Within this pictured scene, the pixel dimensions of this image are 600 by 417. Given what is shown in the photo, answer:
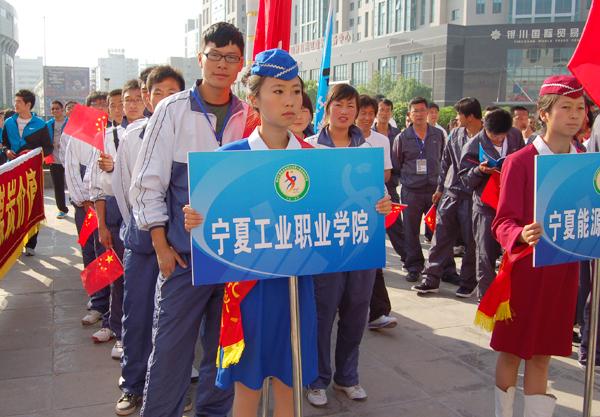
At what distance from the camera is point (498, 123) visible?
4.84 m

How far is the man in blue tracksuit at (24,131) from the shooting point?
7.79 meters

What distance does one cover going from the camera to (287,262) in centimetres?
186

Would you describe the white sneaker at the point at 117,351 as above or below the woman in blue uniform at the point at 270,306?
below

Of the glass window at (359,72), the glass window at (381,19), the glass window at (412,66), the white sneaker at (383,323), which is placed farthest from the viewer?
the glass window at (381,19)

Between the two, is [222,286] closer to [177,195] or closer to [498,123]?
[177,195]

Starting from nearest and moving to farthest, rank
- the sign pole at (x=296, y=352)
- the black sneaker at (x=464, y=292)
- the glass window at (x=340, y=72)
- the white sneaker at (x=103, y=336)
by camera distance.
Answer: the sign pole at (x=296, y=352)
the white sneaker at (x=103, y=336)
the black sneaker at (x=464, y=292)
the glass window at (x=340, y=72)

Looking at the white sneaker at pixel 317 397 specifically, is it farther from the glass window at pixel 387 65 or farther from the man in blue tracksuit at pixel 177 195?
the glass window at pixel 387 65

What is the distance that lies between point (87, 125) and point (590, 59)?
9.66 ft

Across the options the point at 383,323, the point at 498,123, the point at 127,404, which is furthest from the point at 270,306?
the point at 498,123

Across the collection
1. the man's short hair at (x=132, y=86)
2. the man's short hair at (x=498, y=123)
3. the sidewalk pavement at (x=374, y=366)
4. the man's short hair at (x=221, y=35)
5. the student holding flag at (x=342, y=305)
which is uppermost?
the man's short hair at (x=221, y=35)

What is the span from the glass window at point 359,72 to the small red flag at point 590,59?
57.6 metres

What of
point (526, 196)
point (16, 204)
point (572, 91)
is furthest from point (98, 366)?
point (572, 91)

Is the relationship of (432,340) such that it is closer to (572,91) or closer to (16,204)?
(572,91)

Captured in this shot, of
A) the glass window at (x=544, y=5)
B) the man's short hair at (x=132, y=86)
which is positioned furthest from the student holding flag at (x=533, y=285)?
the glass window at (x=544, y=5)
